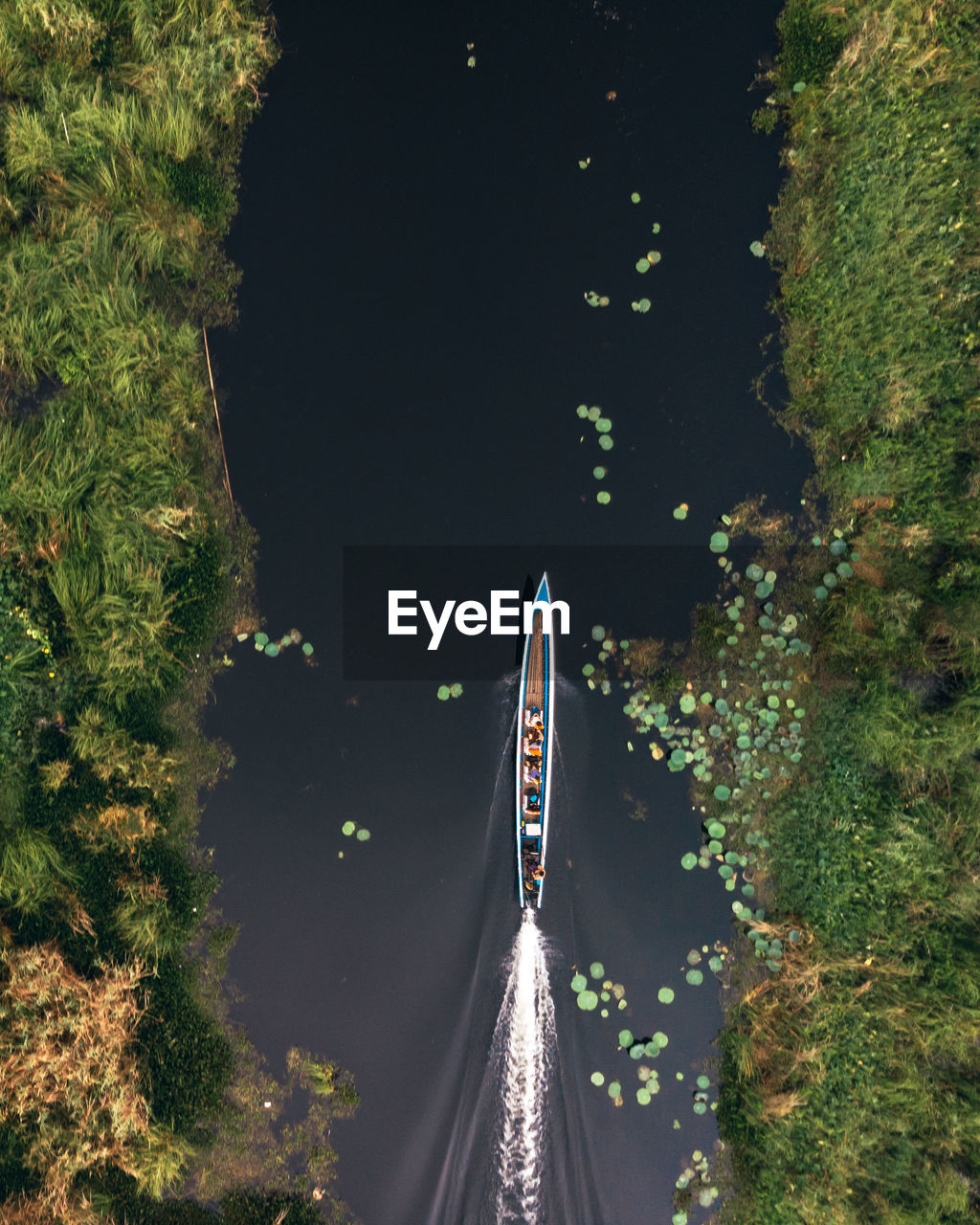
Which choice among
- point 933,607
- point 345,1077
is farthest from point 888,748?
point 345,1077

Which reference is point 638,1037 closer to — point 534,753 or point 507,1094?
point 507,1094

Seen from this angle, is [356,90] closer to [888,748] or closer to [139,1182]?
[888,748]

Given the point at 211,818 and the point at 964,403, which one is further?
the point at 211,818

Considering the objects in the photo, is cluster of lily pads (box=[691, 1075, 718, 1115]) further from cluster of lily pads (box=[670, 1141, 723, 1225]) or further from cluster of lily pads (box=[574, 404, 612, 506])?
cluster of lily pads (box=[574, 404, 612, 506])

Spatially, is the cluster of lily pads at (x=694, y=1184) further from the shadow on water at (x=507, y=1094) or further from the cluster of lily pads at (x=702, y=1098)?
the shadow on water at (x=507, y=1094)

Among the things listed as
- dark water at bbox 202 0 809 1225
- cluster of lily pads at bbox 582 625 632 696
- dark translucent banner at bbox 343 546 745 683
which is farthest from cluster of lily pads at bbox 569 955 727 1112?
dark translucent banner at bbox 343 546 745 683

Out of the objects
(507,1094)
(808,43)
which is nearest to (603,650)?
(507,1094)
